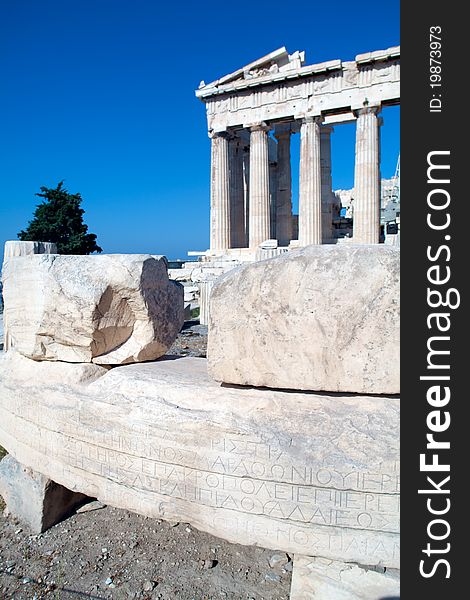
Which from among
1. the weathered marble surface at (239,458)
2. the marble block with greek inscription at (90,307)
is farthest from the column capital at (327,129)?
the weathered marble surface at (239,458)

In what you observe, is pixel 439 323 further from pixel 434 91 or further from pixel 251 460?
pixel 251 460

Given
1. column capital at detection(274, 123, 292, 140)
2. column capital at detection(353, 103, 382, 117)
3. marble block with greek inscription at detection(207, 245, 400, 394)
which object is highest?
column capital at detection(274, 123, 292, 140)

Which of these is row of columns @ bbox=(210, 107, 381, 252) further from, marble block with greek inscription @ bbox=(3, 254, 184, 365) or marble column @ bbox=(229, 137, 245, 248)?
marble block with greek inscription @ bbox=(3, 254, 184, 365)

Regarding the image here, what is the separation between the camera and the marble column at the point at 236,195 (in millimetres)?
21670

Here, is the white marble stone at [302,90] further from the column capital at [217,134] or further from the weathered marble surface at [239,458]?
the weathered marble surface at [239,458]

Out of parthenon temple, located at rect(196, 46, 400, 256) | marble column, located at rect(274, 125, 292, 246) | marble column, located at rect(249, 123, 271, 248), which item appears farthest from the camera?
marble column, located at rect(274, 125, 292, 246)

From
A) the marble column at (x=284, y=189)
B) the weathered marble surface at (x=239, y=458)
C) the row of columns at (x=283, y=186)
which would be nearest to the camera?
the weathered marble surface at (x=239, y=458)

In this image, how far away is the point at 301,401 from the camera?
2.28 metres

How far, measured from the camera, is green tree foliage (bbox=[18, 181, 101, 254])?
25.3 m

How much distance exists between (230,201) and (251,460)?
19719mm

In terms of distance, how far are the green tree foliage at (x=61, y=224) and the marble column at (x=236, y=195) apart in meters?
9.41

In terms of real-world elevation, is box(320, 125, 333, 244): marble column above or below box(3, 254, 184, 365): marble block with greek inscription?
above

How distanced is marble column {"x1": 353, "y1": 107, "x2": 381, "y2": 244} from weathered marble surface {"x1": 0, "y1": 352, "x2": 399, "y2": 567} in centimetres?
1633

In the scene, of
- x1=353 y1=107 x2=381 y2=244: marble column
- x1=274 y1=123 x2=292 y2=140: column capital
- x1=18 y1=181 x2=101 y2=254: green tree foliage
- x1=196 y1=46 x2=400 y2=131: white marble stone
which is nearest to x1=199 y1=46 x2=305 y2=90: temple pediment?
x1=196 y1=46 x2=400 y2=131: white marble stone
